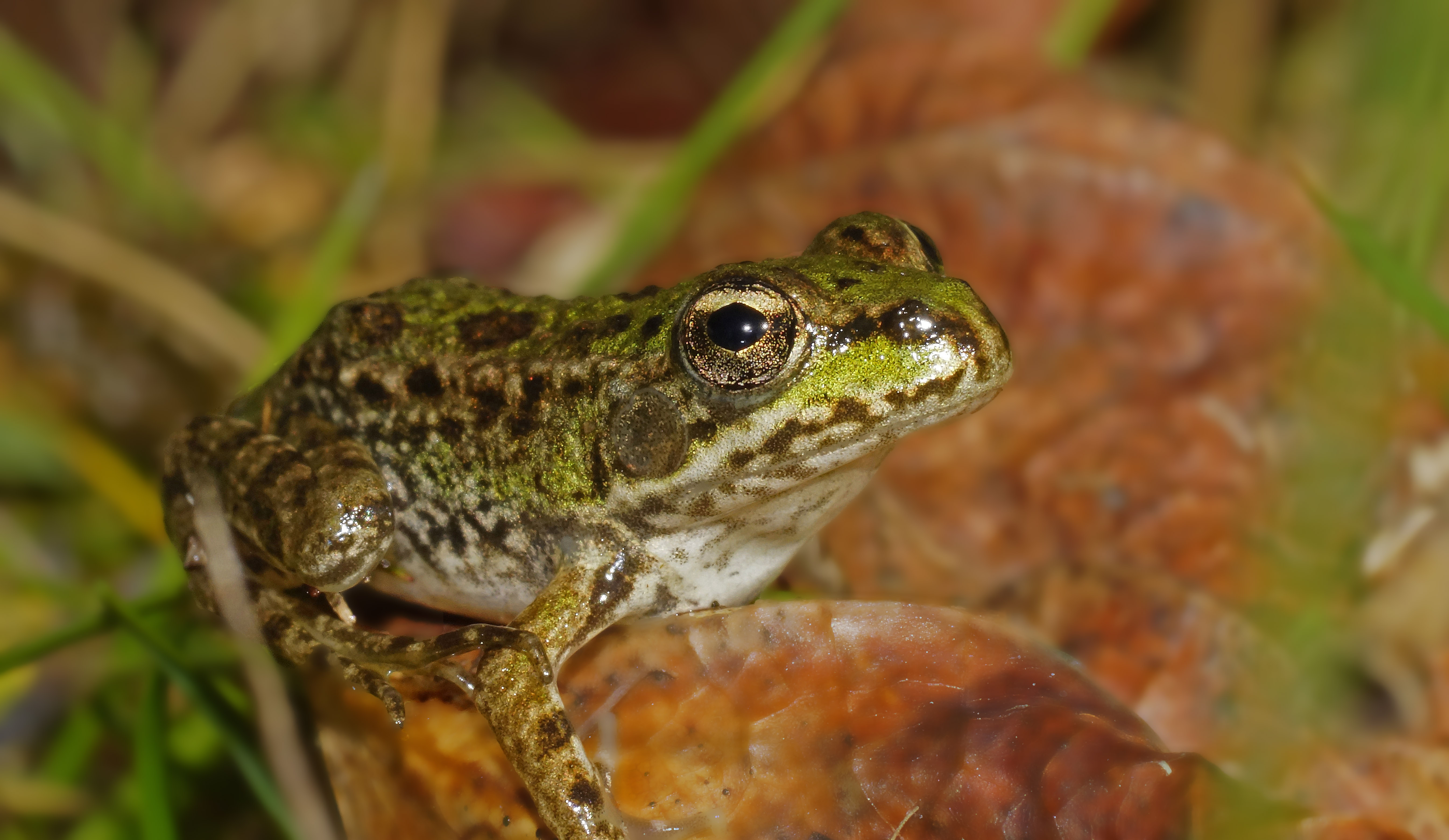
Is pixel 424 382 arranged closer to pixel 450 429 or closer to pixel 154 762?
pixel 450 429

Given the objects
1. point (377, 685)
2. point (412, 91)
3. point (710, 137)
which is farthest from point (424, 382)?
point (412, 91)

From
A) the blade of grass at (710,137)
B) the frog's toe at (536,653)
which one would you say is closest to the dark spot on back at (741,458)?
the frog's toe at (536,653)

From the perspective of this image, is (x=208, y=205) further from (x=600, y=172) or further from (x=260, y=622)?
(x=260, y=622)

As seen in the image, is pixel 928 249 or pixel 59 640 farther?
pixel 928 249

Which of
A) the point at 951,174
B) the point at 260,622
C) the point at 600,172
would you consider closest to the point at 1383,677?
the point at 951,174

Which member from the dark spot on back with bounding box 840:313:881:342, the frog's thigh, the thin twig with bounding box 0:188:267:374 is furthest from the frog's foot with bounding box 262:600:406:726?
the thin twig with bounding box 0:188:267:374

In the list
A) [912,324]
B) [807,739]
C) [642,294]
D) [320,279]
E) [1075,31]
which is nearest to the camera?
[807,739]

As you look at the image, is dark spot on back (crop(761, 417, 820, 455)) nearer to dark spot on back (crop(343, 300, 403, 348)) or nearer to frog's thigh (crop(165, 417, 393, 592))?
frog's thigh (crop(165, 417, 393, 592))
